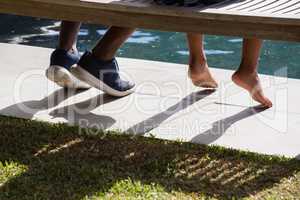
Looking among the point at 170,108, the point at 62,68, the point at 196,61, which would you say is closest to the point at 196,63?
the point at 196,61

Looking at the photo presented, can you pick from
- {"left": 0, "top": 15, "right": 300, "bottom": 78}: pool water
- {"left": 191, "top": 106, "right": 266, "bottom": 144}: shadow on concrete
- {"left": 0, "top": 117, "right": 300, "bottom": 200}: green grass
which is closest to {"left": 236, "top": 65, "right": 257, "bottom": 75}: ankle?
{"left": 191, "top": 106, "right": 266, "bottom": 144}: shadow on concrete

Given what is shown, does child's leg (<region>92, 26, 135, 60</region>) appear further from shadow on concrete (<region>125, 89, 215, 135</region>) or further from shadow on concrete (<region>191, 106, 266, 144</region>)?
shadow on concrete (<region>191, 106, 266, 144</region>)

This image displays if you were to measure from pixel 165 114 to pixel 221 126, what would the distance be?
14.1 inches

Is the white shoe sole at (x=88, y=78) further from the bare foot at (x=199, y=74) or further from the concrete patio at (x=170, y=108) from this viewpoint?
the bare foot at (x=199, y=74)

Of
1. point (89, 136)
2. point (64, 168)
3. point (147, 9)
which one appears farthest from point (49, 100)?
point (147, 9)

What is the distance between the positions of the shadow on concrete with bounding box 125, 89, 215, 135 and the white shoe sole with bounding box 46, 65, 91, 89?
22.2 inches

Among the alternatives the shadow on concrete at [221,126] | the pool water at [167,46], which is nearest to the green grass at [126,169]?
the shadow on concrete at [221,126]

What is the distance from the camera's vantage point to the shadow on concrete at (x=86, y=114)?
12.1ft

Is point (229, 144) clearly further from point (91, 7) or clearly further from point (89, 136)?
point (91, 7)

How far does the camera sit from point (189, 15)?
9.44 ft

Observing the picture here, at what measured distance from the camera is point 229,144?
3.40m

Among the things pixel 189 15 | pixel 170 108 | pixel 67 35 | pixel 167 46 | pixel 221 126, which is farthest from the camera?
pixel 167 46

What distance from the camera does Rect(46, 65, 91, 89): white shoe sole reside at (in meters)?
3.86

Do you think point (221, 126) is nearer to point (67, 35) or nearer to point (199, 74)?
point (199, 74)
